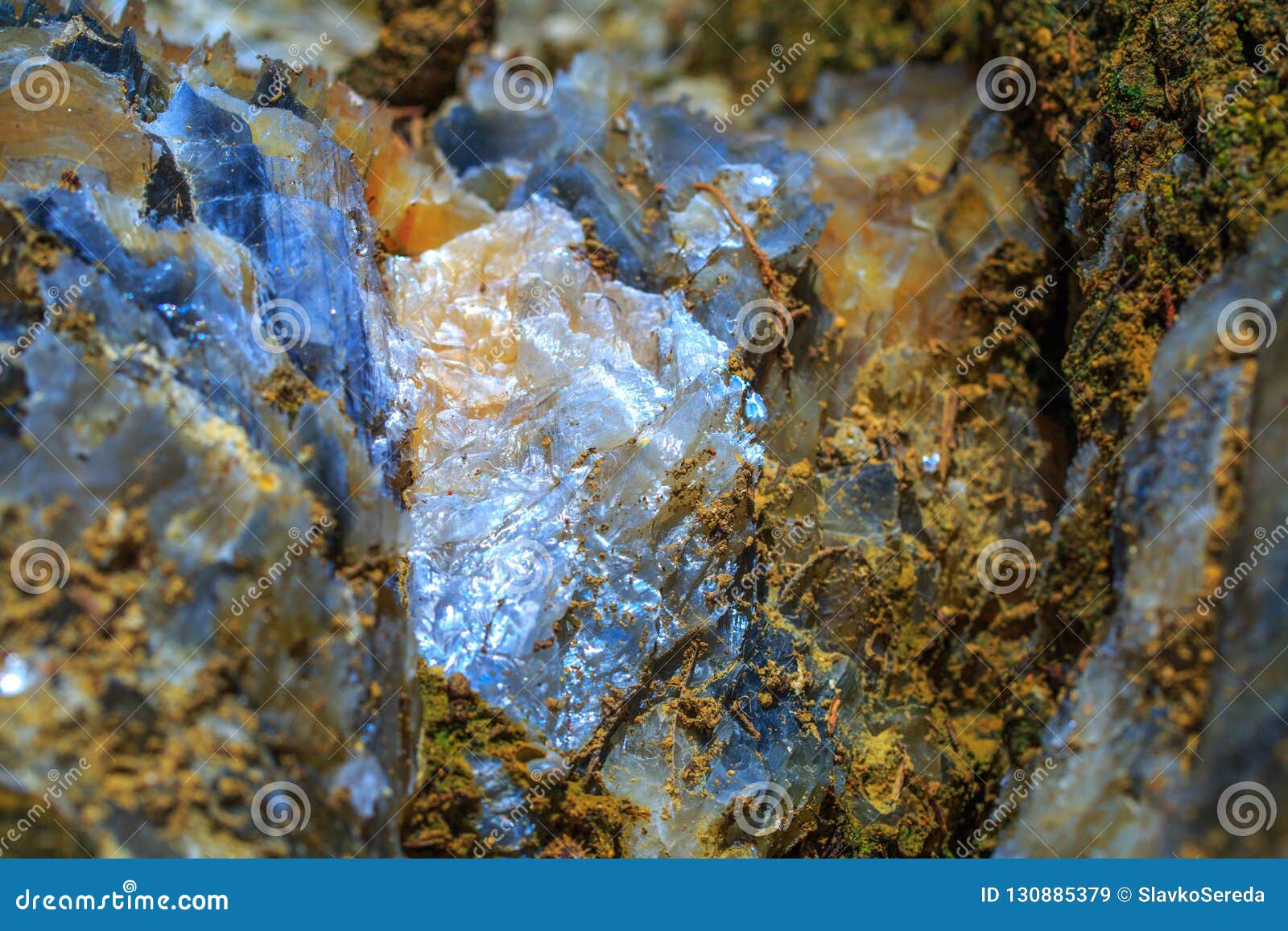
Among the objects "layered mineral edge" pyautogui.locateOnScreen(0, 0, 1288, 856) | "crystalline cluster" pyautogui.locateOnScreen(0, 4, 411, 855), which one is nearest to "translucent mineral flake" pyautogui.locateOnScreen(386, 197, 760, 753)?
"layered mineral edge" pyautogui.locateOnScreen(0, 0, 1288, 856)

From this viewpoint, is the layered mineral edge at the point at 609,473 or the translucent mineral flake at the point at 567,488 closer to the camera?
the layered mineral edge at the point at 609,473

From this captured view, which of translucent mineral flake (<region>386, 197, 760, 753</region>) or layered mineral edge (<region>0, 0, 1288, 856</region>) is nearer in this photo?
layered mineral edge (<region>0, 0, 1288, 856</region>)

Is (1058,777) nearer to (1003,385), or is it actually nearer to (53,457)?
(1003,385)

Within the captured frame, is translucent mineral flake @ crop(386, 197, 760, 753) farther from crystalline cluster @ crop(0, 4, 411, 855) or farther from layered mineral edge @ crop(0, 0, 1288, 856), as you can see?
crystalline cluster @ crop(0, 4, 411, 855)

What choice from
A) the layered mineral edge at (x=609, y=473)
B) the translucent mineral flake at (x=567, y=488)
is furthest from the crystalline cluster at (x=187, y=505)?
the translucent mineral flake at (x=567, y=488)

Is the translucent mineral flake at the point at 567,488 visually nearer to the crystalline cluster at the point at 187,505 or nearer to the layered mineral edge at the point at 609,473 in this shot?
the layered mineral edge at the point at 609,473

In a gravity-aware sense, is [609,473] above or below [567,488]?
above

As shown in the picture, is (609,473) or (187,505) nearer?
(187,505)

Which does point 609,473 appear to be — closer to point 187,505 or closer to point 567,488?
point 567,488

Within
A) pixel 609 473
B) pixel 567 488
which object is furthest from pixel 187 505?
pixel 609 473
